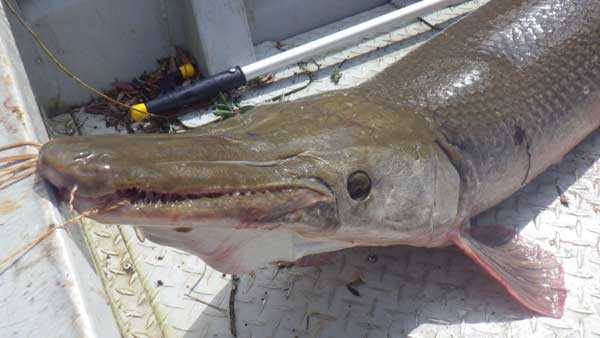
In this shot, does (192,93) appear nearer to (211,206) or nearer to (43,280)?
(211,206)

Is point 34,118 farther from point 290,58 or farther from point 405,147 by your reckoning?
point 290,58

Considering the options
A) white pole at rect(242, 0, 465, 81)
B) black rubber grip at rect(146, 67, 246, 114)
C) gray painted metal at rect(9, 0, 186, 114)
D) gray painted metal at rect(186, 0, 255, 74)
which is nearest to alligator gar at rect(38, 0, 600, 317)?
white pole at rect(242, 0, 465, 81)

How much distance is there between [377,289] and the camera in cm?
313

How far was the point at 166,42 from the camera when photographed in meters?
4.79

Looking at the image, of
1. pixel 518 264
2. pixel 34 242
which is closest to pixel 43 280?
pixel 34 242

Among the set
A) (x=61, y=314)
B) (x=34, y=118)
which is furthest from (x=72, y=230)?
(x=34, y=118)

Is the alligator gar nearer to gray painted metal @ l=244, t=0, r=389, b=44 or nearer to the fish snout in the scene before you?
the fish snout

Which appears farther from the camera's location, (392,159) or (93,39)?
(93,39)

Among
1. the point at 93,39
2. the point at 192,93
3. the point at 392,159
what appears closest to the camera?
the point at 392,159

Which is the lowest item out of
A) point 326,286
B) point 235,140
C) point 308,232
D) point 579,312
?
point 579,312

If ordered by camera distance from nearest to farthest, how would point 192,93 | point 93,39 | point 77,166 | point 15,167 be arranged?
point 77,166 → point 15,167 → point 192,93 → point 93,39

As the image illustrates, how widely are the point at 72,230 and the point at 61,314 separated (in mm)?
377

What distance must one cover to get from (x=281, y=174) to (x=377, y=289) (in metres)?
1.18

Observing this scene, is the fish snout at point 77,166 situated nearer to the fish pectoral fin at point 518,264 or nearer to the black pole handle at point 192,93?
the fish pectoral fin at point 518,264
